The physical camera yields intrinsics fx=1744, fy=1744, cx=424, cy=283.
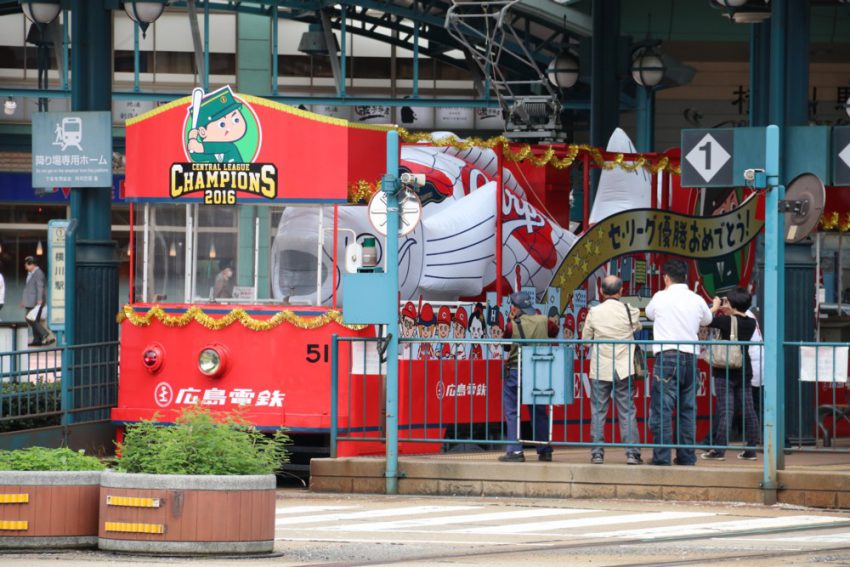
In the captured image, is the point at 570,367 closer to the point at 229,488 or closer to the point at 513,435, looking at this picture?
the point at 513,435

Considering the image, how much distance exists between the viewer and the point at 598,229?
1886 centimetres

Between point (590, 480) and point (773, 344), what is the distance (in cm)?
204

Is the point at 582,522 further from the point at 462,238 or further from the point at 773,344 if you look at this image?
the point at 462,238

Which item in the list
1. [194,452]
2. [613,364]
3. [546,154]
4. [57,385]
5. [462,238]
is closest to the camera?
[194,452]

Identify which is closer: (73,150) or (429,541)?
(429,541)

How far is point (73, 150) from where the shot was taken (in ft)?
65.1

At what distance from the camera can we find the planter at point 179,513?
1157cm

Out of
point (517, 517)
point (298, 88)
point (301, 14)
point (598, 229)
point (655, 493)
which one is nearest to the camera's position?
point (517, 517)

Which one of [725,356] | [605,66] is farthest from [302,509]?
[605,66]

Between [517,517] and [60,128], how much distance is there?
8.23 m

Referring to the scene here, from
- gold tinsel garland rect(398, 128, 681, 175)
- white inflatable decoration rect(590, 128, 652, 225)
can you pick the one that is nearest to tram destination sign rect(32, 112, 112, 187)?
gold tinsel garland rect(398, 128, 681, 175)

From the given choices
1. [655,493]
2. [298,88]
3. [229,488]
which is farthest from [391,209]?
[298,88]

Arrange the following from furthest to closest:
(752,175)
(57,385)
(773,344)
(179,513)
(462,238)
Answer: (57,385) → (462,238) → (773,344) → (752,175) → (179,513)

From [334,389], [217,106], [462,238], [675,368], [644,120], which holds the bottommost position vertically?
[334,389]
